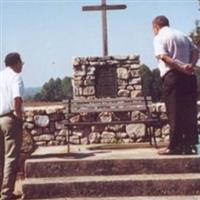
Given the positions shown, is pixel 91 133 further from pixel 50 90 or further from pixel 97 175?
pixel 50 90

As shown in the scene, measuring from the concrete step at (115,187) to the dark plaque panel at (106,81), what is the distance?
22.9 ft

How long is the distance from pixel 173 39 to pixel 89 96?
6.69 metres

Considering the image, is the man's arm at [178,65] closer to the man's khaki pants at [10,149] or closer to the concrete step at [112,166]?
the concrete step at [112,166]

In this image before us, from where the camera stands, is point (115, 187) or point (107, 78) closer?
point (115, 187)

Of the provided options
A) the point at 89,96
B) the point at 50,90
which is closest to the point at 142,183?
the point at 89,96

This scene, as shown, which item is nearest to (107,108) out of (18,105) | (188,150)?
(188,150)

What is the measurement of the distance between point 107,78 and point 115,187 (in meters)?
7.06

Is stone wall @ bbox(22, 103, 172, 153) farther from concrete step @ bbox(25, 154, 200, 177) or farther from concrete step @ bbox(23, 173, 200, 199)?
concrete step @ bbox(23, 173, 200, 199)

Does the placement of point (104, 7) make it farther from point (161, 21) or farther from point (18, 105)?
point (18, 105)

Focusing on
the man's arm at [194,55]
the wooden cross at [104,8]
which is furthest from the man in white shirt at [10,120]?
the wooden cross at [104,8]

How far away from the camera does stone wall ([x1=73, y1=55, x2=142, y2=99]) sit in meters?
13.7

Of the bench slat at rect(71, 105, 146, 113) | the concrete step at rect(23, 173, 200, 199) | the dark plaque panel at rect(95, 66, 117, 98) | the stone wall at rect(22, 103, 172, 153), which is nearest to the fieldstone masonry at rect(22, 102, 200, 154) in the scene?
the stone wall at rect(22, 103, 172, 153)

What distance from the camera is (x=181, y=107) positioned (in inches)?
288

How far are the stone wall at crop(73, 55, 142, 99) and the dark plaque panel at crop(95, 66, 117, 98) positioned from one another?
0.05 meters
